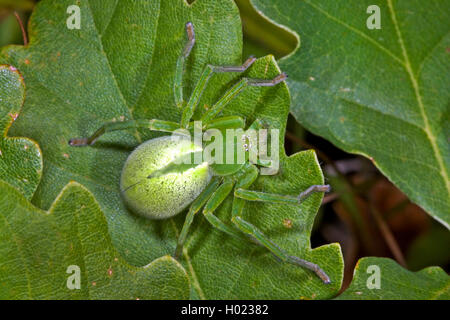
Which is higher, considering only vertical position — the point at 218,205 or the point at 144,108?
the point at 144,108

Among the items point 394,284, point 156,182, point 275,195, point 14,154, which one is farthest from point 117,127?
point 394,284

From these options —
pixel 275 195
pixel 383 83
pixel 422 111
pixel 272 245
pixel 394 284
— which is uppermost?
pixel 383 83

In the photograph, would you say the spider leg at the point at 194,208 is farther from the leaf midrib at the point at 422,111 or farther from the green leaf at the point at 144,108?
the leaf midrib at the point at 422,111

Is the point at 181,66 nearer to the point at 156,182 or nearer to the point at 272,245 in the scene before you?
the point at 156,182

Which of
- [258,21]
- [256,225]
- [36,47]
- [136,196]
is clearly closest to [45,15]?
[36,47]

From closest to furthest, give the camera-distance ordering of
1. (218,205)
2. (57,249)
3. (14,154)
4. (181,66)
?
(57,249) < (14,154) < (181,66) < (218,205)

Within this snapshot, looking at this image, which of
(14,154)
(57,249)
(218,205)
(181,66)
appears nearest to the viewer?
(57,249)
